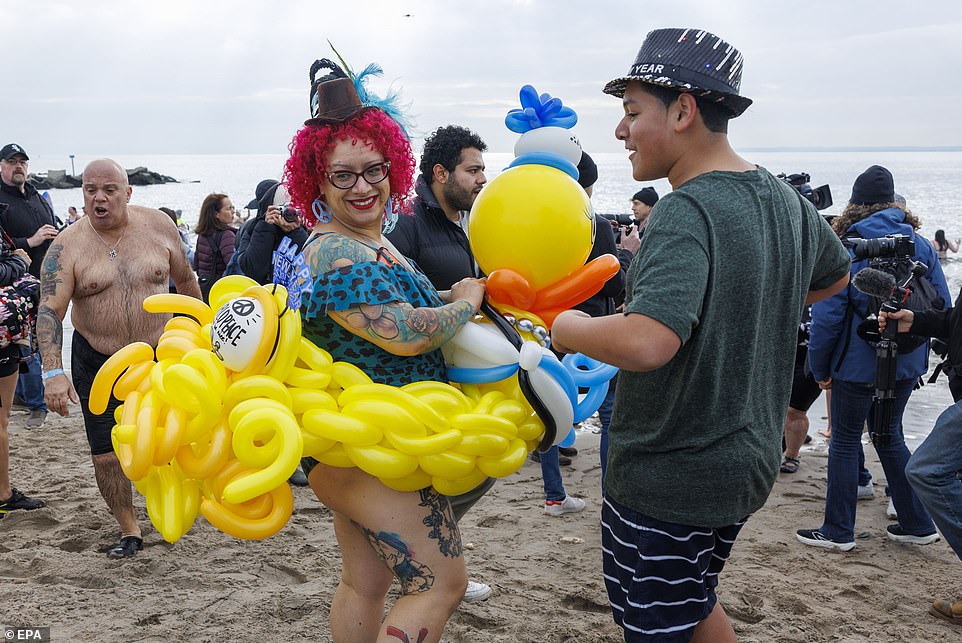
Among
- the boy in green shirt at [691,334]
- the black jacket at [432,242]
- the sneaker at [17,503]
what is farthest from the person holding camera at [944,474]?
the sneaker at [17,503]

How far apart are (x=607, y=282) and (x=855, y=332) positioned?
4.70 feet

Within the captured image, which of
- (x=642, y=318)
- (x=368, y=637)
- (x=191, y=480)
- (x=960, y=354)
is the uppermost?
(x=642, y=318)

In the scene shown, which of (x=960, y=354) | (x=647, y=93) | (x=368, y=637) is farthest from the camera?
(x=960, y=354)

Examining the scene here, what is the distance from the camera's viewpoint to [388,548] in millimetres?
2490

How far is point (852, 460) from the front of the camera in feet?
14.7

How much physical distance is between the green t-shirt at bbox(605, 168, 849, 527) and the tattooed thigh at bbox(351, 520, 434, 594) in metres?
0.64

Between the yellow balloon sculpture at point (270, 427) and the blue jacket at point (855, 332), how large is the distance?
275cm

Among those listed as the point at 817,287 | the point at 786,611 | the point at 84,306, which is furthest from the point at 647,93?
the point at 84,306

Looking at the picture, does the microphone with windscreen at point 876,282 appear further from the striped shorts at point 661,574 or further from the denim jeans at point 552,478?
the denim jeans at point 552,478

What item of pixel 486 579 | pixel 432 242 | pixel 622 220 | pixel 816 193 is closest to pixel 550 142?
pixel 432 242

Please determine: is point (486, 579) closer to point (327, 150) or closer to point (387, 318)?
point (387, 318)

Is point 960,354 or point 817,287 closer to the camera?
point 817,287

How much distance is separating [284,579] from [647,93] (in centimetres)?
317

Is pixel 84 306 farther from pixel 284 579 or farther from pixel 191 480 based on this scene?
pixel 191 480
